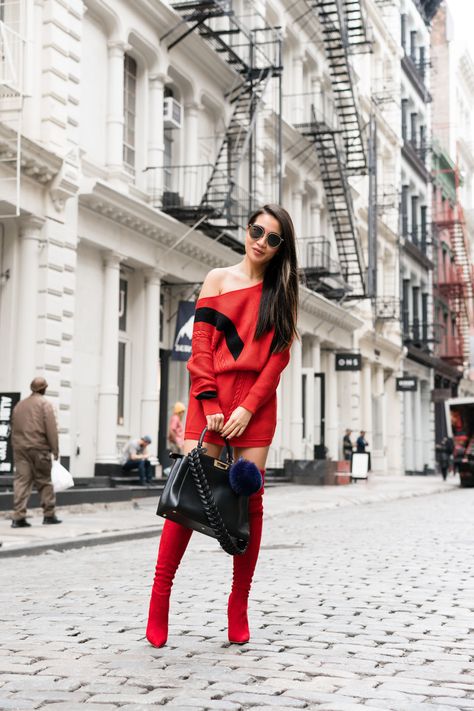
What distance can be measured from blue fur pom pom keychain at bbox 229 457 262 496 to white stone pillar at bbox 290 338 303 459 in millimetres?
26821

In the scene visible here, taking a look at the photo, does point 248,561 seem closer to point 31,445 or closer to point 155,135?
point 31,445

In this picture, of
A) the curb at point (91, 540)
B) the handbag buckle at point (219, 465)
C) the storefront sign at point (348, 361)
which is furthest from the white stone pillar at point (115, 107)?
the handbag buckle at point (219, 465)

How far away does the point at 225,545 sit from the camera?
4723 mm

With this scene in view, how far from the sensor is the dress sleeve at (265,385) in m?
4.86

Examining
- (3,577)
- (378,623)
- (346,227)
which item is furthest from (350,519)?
(346,227)

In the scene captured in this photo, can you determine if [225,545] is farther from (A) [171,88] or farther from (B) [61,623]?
(A) [171,88]

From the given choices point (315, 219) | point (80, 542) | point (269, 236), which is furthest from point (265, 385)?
point (315, 219)

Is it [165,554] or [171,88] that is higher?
[171,88]

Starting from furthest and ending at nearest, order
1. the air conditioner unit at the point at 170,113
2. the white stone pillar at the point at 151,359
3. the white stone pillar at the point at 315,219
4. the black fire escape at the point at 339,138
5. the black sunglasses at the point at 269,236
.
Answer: the white stone pillar at the point at 315,219 → the black fire escape at the point at 339,138 → the air conditioner unit at the point at 170,113 → the white stone pillar at the point at 151,359 → the black sunglasses at the point at 269,236

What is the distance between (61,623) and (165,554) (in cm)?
149

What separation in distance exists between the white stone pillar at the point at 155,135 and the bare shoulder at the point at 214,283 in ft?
57.1

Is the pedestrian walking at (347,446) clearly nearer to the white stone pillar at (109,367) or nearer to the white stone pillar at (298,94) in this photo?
the white stone pillar at (298,94)

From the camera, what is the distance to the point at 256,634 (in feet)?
18.4

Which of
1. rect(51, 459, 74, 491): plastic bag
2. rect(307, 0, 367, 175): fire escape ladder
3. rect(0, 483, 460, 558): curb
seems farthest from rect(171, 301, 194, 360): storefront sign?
rect(307, 0, 367, 175): fire escape ladder
